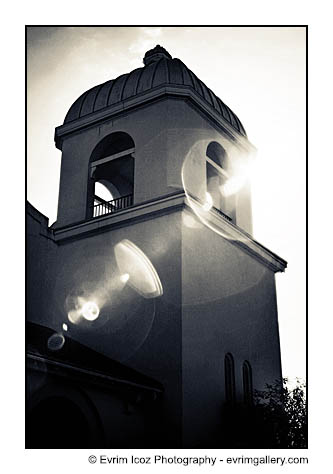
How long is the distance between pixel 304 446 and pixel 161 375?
332cm

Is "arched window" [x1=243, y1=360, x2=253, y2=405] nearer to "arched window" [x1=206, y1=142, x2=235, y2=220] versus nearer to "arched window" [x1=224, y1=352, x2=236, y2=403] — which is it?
"arched window" [x1=224, y1=352, x2=236, y2=403]

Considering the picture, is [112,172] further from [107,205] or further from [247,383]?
[247,383]

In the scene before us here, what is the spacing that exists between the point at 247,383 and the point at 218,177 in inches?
234

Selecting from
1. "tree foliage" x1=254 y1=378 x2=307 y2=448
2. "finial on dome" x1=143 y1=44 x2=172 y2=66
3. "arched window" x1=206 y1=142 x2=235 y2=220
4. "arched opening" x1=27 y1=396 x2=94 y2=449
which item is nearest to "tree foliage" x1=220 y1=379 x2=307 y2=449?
"tree foliage" x1=254 y1=378 x2=307 y2=448

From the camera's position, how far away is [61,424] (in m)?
11.7

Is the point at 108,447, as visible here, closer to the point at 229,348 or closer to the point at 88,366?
the point at 88,366

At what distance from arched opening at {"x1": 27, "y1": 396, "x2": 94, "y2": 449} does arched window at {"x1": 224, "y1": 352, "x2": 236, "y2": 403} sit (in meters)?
4.07

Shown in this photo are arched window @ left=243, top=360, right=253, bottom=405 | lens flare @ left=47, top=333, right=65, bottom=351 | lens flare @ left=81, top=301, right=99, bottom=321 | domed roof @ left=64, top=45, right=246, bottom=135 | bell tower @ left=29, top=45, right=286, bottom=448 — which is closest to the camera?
lens flare @ left=47, top=333, right=65, bottom=351

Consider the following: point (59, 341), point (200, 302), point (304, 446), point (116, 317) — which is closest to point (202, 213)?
point (200, 302)

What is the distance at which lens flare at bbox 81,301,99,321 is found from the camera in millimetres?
15445

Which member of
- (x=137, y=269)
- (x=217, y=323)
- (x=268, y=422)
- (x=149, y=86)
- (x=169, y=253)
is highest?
(x=149, y=86)

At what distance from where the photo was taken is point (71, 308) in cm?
1592

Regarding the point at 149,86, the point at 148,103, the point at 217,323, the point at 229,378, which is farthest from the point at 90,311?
the point at 149,86

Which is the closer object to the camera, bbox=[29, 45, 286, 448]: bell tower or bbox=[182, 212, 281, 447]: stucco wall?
bbox=[182, 212, 281, 447]: stucco wall
